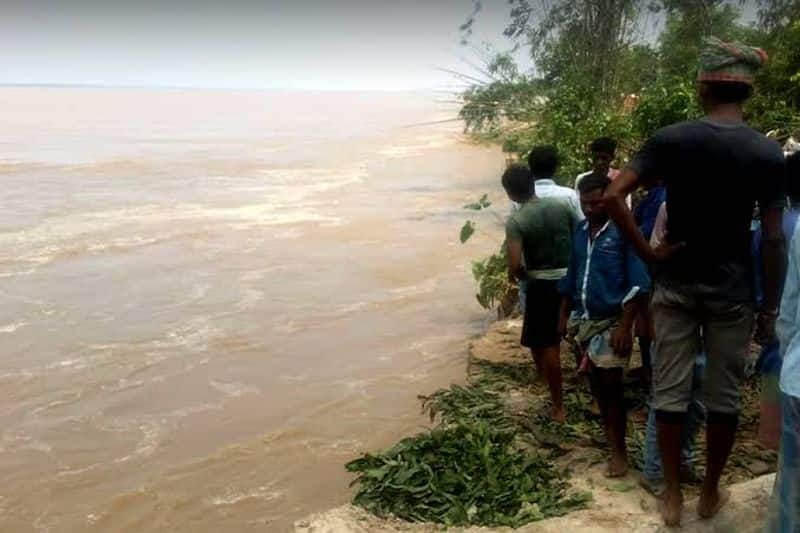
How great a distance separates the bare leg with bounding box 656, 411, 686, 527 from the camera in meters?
3.14

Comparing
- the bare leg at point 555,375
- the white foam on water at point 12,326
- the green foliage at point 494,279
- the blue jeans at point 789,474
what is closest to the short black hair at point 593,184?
the bare leg at point 555,375

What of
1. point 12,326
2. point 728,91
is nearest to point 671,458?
point 728,91

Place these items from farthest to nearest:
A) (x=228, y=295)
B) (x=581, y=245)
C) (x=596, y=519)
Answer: (x=228, y=295) → (x=581, y=245) → (x=596, y=519)

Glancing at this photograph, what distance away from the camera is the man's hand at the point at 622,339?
11.4ft

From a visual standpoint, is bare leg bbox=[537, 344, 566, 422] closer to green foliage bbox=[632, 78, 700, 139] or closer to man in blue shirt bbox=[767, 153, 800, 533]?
man in blue shirt bbox=[767, 153, 800, 533]

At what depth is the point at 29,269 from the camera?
12172mm

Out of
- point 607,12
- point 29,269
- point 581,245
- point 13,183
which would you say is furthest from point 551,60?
point 13,183

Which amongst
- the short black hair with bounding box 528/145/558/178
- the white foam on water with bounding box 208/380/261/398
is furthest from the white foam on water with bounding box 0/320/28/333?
the short black hair with bounding box 528/145/558/178

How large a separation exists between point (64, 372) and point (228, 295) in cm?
303

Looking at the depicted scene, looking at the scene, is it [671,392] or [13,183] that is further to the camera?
[13,183]

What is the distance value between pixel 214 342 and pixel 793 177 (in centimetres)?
662

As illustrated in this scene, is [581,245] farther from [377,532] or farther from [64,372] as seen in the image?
[64,372]

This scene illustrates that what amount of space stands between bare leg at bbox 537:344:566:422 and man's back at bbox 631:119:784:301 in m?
1.47

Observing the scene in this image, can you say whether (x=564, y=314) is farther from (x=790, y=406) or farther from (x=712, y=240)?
(x=790, y=406)
